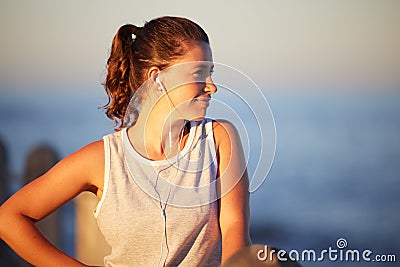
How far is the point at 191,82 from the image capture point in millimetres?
1500

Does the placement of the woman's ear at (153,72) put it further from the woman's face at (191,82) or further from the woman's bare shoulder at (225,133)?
the woman's bare shoulder at (225,133)

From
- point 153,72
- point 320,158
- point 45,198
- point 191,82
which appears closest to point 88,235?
point 45,198

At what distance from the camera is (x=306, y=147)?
7215mm

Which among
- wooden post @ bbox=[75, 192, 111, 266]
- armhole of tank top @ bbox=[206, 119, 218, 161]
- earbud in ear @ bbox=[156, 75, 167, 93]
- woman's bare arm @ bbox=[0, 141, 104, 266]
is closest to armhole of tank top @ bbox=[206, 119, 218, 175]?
armhole of tank top @ bbox=[206, 119, 218, 161]

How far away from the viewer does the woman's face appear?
150cm

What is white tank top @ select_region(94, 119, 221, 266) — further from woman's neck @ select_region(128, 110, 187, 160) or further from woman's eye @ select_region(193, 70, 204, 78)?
woman's eye @ select_region(193, 70, 204, 78)

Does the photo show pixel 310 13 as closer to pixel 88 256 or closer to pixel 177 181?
pixel 88 256

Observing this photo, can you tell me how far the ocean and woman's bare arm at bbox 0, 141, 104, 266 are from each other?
176 inches

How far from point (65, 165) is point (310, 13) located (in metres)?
4.33

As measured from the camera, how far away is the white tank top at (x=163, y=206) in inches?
60.9

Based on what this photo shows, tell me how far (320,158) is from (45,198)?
5.68 meters

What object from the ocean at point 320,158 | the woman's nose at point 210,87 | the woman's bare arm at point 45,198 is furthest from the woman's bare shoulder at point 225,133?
the ocean at point 320,158

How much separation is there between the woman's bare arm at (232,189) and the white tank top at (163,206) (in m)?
0.02

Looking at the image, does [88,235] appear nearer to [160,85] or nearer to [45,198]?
[45,198]
